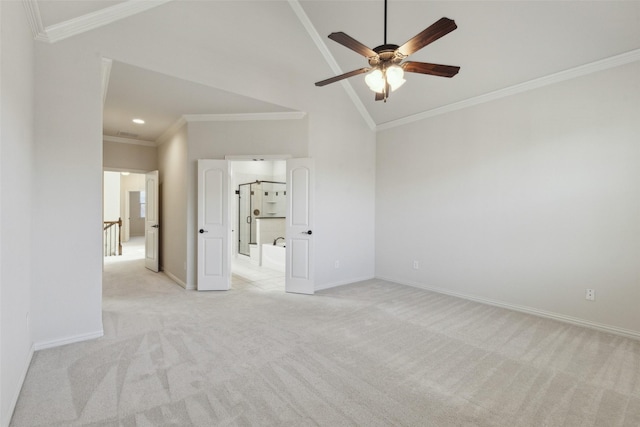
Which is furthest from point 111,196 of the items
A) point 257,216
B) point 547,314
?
point 547,314

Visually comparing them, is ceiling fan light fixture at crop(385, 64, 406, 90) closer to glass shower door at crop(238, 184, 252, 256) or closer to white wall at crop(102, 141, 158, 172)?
white wall at crop(102, 141, 158, 172)

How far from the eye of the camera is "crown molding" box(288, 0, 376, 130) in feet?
13.6

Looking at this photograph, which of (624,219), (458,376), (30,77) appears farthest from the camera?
(624,219)

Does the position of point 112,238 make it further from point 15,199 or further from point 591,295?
point 591,295

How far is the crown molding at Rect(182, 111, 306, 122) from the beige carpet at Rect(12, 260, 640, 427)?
2815 millimetres

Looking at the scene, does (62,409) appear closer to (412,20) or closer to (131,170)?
(412,20)

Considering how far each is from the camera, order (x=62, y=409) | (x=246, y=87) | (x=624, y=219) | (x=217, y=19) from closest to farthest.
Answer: (x=62, y=409) → (x=624, y=219) → (x=217, y=19) → (x=246, y=87)

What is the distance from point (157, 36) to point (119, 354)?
3239 mm

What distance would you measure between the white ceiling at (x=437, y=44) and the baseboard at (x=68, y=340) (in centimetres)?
277

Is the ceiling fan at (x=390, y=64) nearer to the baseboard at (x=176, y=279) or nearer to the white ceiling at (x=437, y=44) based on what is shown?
the white ceiling at (x=437, y=44)

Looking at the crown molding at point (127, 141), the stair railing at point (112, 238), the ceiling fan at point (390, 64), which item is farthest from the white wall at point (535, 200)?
the stair railing at point (112, 238)

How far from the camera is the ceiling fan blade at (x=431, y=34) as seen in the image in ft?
6.56

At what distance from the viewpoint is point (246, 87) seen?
397cm

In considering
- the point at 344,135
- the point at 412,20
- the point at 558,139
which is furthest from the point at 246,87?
the point at 558,139
